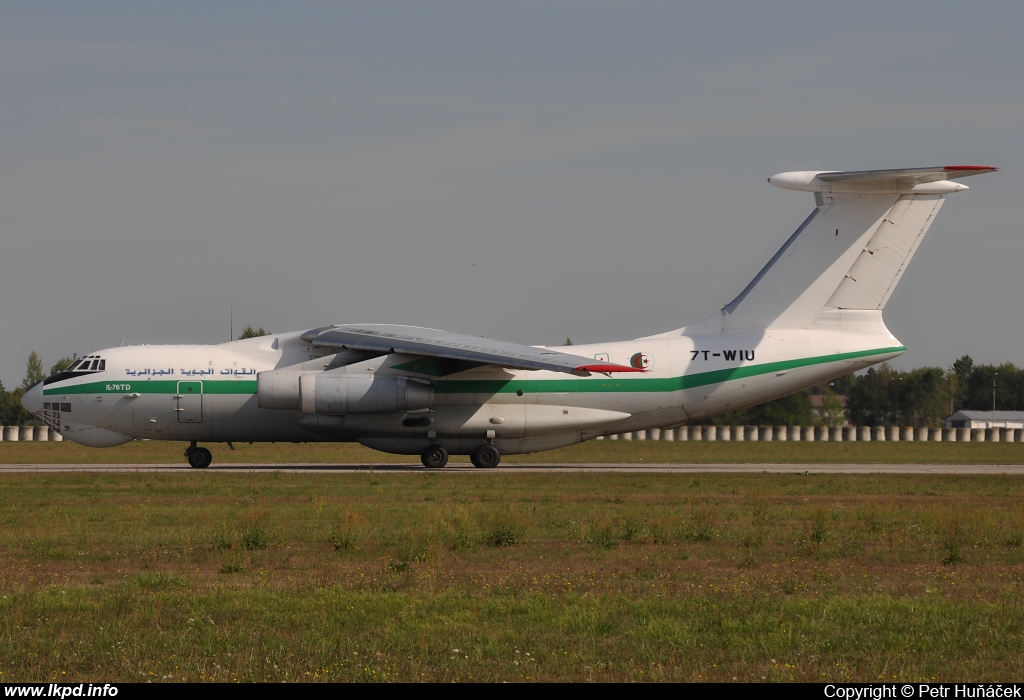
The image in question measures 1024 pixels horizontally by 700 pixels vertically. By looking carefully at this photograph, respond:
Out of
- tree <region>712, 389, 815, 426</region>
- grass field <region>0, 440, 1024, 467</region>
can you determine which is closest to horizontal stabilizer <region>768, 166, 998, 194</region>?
grass field <region>0, 440, 1024, 467</region>

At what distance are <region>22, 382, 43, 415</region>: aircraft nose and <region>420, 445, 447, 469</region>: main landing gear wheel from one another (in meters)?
9.65

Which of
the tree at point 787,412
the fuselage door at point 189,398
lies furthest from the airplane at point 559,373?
the tree at point 787,412

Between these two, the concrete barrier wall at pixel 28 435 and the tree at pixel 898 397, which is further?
the tree at pixel 898 397

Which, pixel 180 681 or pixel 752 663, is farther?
pixel 752 663

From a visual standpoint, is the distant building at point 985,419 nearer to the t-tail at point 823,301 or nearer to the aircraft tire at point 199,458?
the t-tail at point 823,301

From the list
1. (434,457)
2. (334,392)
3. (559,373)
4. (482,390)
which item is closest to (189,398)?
(334,392)

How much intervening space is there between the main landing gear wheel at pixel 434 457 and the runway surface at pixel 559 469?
0.25 metres

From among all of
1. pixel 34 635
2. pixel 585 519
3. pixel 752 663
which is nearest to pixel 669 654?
pixel 752 663

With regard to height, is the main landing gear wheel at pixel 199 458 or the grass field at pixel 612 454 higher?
the main landing gear wheel at pixel 199 458

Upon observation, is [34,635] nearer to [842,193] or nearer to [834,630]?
[834,630]

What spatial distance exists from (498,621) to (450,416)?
62.8 feet

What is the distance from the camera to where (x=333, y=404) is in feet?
89.1

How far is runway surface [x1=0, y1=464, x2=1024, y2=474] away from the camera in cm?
2766

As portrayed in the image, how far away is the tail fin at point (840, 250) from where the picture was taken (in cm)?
2833
